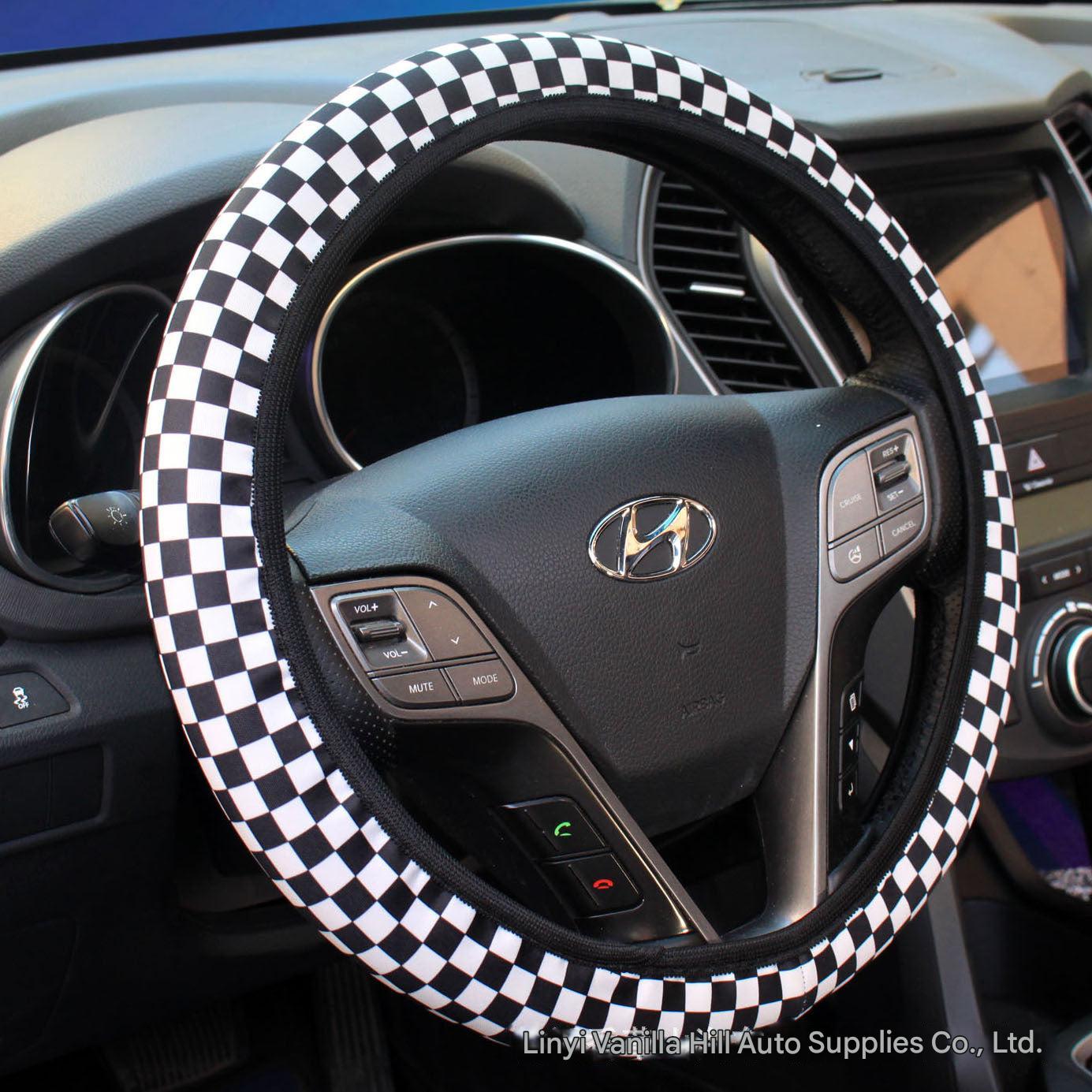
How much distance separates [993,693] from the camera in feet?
2.79

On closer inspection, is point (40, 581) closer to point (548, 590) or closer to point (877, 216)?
point (548, 590)

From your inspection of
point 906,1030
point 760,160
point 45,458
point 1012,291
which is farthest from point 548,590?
point 1012,291

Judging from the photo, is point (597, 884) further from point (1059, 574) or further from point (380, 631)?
point (1059, 574)

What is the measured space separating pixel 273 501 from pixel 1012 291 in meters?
1.11

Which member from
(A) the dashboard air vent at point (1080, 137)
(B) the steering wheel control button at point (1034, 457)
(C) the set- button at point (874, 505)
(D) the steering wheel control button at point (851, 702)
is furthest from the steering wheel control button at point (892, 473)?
(A) the dashboard air vent at point (1080, 137)

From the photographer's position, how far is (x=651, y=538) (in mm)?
774

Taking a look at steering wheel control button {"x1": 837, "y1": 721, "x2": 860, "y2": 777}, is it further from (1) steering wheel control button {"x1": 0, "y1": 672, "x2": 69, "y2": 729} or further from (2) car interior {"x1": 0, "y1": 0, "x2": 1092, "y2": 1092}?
(1) steering wheel control button {"x1": 0, "y1": 672, "x2": 69, "y2": 729}

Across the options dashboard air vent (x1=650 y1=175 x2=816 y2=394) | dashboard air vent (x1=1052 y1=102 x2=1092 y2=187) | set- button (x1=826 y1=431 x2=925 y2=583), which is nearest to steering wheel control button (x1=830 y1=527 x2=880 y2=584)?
set- button (x1=826 y1=431 x2=925 y2=583)

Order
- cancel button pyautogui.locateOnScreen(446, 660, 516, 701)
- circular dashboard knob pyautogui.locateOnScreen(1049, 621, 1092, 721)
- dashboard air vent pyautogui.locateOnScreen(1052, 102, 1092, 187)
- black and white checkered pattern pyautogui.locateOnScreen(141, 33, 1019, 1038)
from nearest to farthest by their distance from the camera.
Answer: black and white checkered pattern pyautogui.locateOnScreen(141, 33, 1019, 1038), cancel button pyautogui.locateOnScreen(446, 660, 516, 701), circular dashboard knob pyautogui.locateOnScreen(1049, 621, 1092, 721), dashboard air vent pyautogui.locateOnScreen(1052, 102, 1092, 187)

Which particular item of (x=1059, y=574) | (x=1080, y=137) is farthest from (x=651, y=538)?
(x=1080, y=137)

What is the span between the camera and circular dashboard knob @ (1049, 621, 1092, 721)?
48.6 inches

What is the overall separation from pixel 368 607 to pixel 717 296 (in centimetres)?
70

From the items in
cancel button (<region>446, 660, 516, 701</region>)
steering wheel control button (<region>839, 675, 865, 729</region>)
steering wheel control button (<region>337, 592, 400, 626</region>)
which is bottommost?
steering wheel control button (<region>839, 675, 865, 729</region>)

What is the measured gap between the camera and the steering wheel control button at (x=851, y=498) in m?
0.83
